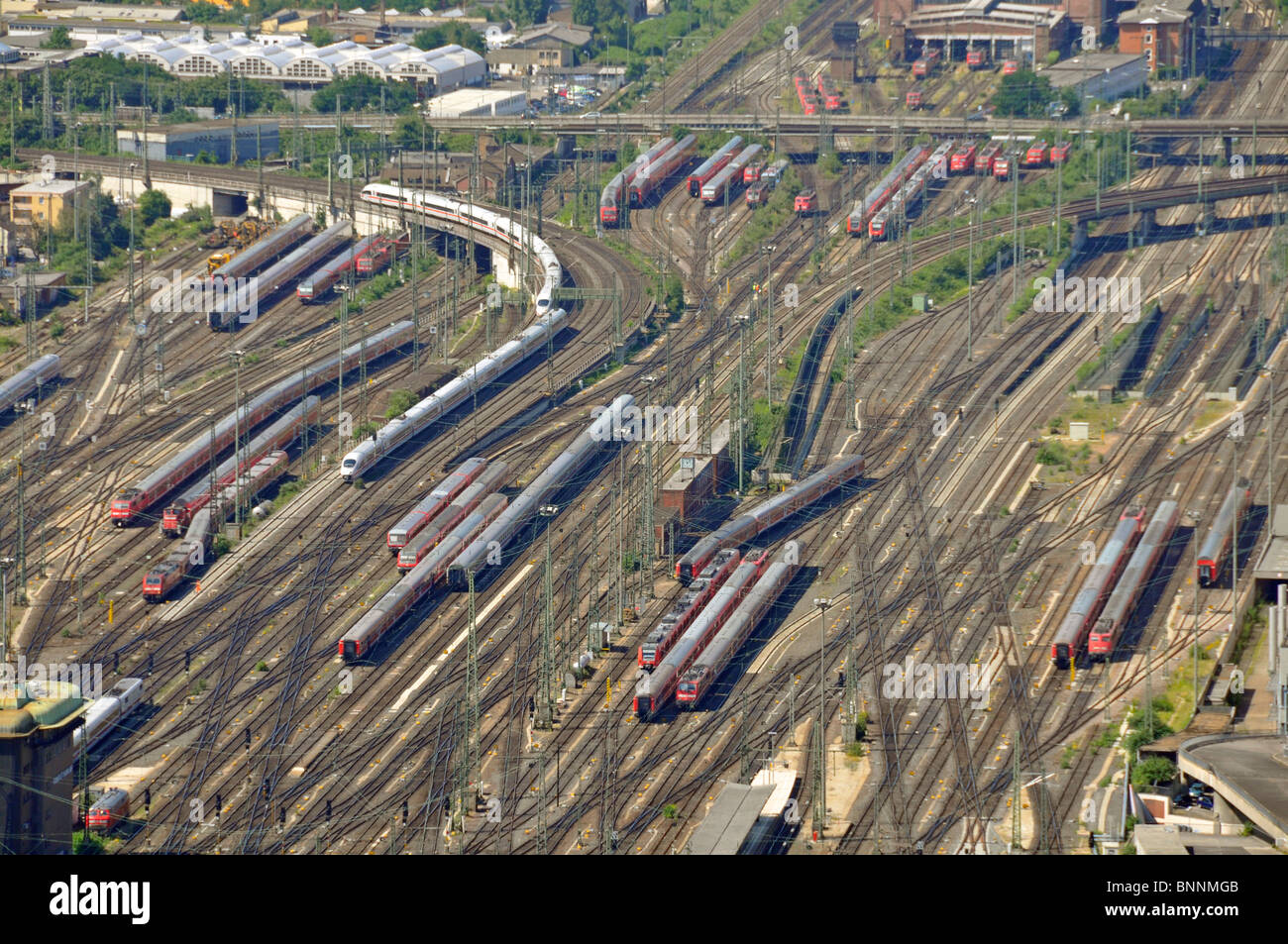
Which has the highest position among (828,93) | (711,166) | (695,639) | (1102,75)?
(1102,75)

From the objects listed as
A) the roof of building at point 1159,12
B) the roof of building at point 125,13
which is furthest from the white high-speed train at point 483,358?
the roof of building at point 125,13

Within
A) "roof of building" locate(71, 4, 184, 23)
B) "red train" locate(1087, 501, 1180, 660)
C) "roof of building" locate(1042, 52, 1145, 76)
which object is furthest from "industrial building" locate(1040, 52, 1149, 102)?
"roof of building" locate(71, 4, 184, 23)

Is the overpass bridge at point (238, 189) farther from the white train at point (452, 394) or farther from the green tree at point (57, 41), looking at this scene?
the green tree at point (57, 41)

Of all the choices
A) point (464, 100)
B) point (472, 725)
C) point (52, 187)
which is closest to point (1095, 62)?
point (464, 100)

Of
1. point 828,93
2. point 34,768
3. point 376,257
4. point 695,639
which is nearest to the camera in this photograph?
point 34,768

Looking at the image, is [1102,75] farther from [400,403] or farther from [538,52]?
[400,403]

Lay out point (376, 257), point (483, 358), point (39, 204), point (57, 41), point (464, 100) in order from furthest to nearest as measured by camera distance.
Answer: point (57, 41)
point (464, 100)
point (39, 204)
point (376, 257)
point (483, 358)
